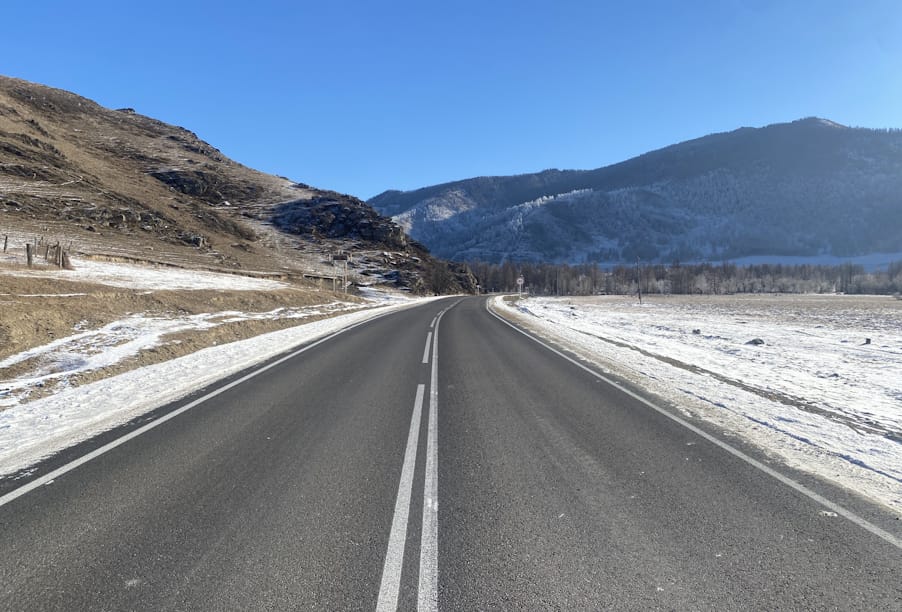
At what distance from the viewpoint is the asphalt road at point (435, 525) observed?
295 cm

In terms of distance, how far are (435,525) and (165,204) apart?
346ft

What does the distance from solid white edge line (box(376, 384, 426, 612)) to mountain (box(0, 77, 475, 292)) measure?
151 feet

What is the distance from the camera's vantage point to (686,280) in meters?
174

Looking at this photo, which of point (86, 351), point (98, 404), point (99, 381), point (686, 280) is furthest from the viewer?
point (686, 280)

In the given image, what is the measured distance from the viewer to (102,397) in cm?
818

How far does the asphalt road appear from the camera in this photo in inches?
116

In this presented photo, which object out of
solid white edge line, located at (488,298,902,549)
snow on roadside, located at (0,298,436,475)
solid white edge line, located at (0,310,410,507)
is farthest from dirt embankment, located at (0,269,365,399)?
Result: solid white edge line, located at (488,298,902,549)

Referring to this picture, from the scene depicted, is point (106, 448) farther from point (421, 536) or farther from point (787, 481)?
point (787, 481)

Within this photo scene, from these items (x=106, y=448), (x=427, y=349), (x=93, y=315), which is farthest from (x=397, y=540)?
(x=93, y=315)

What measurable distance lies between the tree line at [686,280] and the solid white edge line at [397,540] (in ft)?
506

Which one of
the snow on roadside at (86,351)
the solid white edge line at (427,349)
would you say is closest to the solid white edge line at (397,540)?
the solid white edge line at (427,349)

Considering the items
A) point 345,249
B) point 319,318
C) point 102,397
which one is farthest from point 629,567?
point 345,249

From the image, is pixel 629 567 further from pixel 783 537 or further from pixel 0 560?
pixel 0 560

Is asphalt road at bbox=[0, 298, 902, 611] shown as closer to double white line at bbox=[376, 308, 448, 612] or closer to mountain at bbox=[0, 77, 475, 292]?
double white line at bbox=[376, 308, 448, 612]
